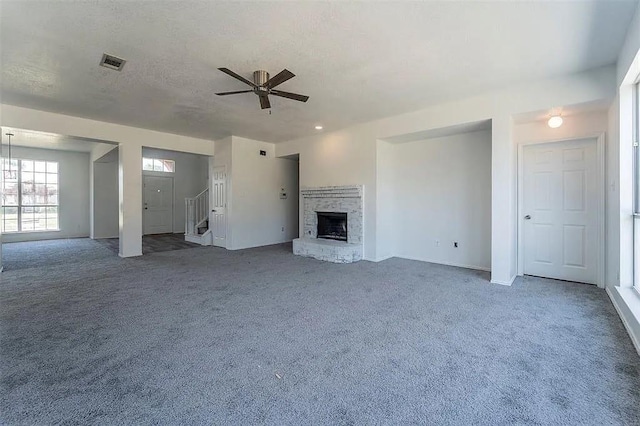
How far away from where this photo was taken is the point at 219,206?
7297mm

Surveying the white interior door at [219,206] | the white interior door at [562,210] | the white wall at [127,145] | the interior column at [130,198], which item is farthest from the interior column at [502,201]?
the interior column at [130,198]

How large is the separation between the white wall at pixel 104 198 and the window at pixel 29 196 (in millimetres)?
1156

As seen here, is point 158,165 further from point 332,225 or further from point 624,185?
point 624,185

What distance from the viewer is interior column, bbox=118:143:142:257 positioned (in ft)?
19.6

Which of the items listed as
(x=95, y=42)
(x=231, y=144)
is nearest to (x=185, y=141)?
(x=231, y=144)

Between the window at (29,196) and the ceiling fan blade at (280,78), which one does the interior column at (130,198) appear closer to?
the ceiling fan blade at (280,78)

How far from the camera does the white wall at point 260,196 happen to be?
6.95 metres

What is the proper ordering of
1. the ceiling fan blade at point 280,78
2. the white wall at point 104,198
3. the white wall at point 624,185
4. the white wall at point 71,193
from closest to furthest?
the white wall at point 624,185
the ceiling fan blade at point 280,78
the white wall at point 71,193
the white wall at point 104,198

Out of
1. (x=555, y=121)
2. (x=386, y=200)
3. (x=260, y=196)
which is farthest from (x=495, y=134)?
(x=260, y=196)

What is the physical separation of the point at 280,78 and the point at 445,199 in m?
3.62

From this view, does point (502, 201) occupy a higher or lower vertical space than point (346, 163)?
lower

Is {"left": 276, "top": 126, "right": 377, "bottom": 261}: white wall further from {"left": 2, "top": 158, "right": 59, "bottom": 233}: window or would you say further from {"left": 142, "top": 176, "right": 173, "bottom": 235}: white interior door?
{"left": 2, "top": 158, "right": 59, "bottom": 233}: window

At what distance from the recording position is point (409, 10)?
7.77 ft

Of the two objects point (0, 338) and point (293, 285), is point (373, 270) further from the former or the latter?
point (0, 338)
